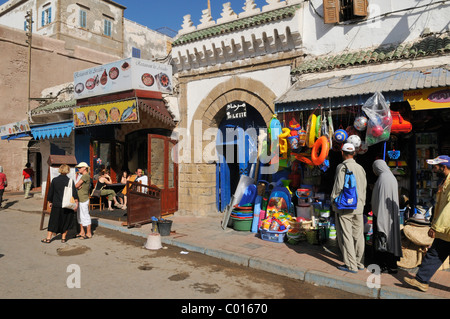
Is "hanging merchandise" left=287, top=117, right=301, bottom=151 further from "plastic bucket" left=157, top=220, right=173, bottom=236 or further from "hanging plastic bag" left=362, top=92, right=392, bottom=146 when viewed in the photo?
"plastic bucket" left=157, top=220, right=173, bottom=236

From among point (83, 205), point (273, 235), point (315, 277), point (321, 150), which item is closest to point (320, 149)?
point (321, 150)

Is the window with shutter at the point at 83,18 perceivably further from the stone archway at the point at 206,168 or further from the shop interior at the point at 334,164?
the shop interior at the point at 334,164

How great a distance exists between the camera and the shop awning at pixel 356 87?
238 inches

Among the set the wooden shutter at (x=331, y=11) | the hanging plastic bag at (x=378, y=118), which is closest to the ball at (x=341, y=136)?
the hanging plastic bag at (x=378, y=118)

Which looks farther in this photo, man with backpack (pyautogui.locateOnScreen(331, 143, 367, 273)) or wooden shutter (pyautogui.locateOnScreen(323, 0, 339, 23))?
wooden shutter (pyautogui.locateOnScreen(323, 0, 339, 23))

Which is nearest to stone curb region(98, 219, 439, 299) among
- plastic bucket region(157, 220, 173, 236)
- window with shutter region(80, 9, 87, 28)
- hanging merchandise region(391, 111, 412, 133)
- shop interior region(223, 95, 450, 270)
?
plastic bucket region(157, 220, 173, 236)

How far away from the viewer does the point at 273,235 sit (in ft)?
23.7

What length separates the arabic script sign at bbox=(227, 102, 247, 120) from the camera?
992 centimetres

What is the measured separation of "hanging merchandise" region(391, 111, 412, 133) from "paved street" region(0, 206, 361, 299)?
11.1ft

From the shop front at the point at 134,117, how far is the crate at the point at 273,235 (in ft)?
12.1

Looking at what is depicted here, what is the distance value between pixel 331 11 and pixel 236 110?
3718 millimetres

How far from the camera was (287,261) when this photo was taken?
19.0 ft

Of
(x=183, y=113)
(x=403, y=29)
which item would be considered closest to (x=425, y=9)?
(x=403, y=29)
